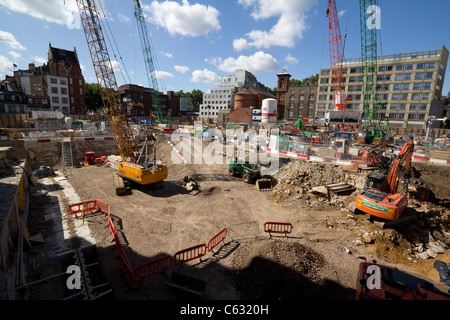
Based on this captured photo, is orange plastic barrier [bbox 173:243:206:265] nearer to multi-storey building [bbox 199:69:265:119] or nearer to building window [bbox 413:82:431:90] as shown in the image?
building window [bbox 413:82:431:90]

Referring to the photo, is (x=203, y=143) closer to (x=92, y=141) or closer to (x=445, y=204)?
(x=92, y=141)

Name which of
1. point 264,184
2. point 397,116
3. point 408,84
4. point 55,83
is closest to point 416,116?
point 397,116

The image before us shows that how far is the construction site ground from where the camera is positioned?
25.1 feet

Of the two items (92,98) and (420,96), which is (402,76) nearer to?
(420,96)

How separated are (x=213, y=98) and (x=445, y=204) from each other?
84955mm

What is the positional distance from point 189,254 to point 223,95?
85.5m

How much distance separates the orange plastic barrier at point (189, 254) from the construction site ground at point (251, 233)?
0.74 feet

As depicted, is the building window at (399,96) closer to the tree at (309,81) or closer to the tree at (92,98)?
the tree at (309,81)

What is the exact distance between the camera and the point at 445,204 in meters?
15.5

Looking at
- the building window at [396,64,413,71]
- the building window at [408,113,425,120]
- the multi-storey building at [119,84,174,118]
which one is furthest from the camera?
the multi-storey building at [119,84,174,118]

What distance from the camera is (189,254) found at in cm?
961

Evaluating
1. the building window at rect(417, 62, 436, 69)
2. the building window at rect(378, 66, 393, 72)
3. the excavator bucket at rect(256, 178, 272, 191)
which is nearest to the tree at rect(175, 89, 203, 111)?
the building window at rect(378, 66, 393, 72)

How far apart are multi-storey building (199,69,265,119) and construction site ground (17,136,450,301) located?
72.3m
